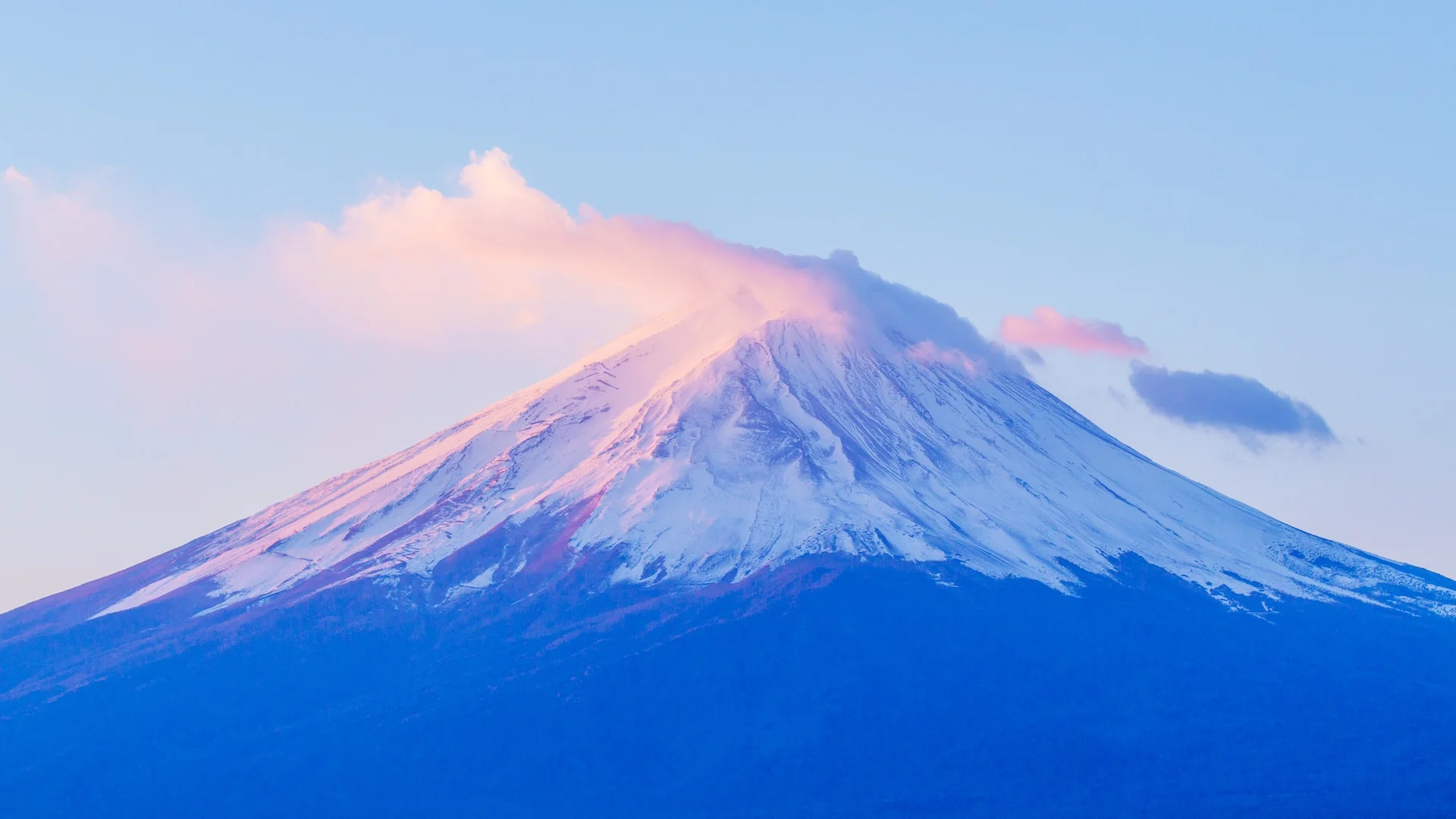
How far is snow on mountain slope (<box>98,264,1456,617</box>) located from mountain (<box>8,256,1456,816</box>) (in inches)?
10.9

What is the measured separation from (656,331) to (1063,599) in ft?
126

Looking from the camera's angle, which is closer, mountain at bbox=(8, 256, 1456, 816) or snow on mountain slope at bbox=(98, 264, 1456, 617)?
mountain at bbox=(8, 256, 1456, 816)

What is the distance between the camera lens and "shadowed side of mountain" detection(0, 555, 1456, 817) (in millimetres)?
80250

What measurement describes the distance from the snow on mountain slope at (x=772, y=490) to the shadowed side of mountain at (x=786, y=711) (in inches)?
141

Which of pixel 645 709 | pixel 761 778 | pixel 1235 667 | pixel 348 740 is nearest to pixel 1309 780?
pixel 1235 667

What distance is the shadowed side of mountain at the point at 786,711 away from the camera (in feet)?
263

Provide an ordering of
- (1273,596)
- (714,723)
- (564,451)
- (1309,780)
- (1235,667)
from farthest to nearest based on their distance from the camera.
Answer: (564,451) < (1273,596) < (1235,667) < (714,723) < (1309,780)

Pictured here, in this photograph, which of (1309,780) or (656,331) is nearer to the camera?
(1309,780)

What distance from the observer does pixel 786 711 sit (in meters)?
86.0

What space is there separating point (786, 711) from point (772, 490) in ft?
60.1

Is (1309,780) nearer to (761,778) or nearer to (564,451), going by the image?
(761,778)

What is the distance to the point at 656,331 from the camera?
125m

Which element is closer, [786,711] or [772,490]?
[786,711]

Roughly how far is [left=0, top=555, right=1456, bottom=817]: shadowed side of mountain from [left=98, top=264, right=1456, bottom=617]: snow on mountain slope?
358 cm
